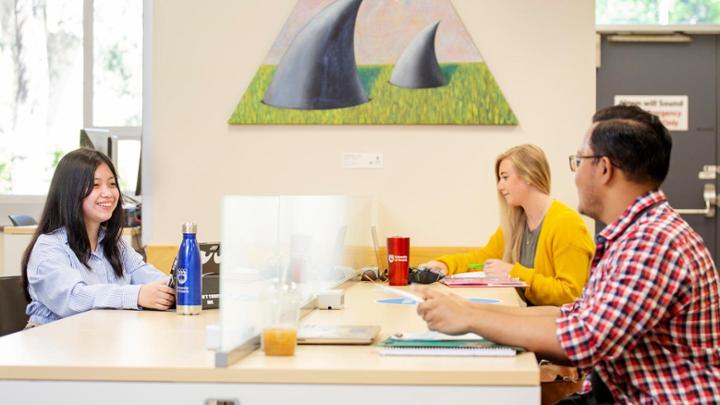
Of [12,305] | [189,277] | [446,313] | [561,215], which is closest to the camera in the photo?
[446,313]

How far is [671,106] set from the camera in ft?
18.5

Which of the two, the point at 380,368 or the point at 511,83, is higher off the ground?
the point at 511,83

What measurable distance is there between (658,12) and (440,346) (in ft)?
14.1

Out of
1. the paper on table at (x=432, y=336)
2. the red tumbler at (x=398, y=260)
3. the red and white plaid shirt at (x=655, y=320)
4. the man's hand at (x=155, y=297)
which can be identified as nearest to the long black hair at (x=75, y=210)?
the man's hand at (x=155, y=297)

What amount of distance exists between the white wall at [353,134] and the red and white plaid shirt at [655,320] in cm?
272

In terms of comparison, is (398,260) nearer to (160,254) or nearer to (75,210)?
(75,210)

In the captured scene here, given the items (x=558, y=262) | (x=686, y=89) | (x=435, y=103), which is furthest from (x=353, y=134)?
(x=686, y=89)

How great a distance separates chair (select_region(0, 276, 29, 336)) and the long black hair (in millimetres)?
75

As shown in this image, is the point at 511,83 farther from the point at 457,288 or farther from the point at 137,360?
the point at 137,360

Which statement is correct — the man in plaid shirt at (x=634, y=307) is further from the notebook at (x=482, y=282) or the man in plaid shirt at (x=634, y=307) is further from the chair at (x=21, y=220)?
the chair at (x=21, y=220)

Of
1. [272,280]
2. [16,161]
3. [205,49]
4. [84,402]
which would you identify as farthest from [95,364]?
[16,161]

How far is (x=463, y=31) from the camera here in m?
4.65

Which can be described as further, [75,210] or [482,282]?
[482,282]

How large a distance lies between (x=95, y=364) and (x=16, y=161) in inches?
229
